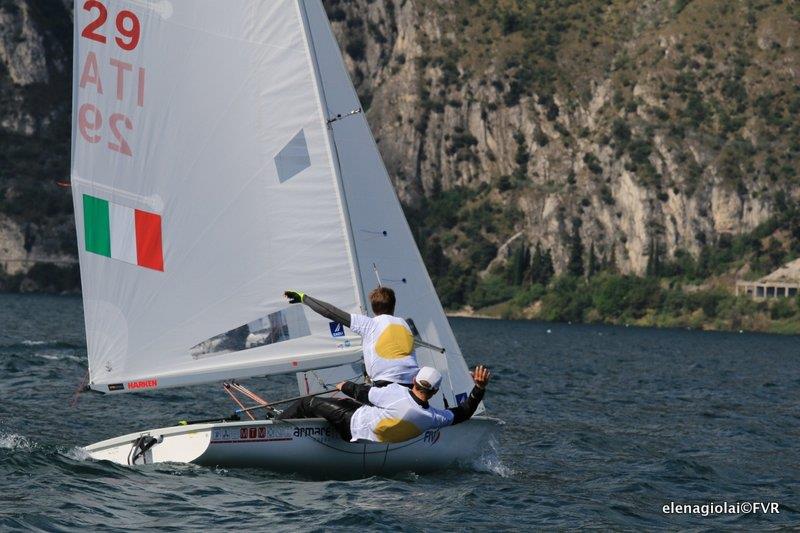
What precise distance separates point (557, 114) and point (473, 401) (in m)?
161

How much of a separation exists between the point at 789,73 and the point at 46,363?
460 ft

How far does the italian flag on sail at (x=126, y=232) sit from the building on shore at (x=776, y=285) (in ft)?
398

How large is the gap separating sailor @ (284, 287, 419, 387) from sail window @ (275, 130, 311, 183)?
Result: 4.97 feet

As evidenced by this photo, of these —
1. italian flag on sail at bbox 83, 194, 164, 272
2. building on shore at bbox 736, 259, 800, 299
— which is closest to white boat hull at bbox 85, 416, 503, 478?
italian flag on sail at bbox 83, 194, 164, 272

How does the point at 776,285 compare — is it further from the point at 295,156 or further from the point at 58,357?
the point at 295,156

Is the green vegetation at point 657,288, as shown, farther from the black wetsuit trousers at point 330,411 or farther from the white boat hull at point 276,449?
the black wetsuit trousers at point 330,411

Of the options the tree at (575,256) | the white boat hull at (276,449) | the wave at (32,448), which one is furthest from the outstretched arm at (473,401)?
the tree at (575,256)

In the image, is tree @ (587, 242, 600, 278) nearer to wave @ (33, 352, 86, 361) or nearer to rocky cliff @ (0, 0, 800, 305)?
rocky cliff @ (0, 0, 800, 305)

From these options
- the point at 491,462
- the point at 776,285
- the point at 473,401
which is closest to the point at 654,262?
the point at 776,285

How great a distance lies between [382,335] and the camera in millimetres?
14133

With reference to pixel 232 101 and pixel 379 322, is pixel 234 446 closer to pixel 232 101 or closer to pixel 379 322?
pixel 379 322

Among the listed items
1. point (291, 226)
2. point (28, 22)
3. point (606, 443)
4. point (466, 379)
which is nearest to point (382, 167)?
point (291, 226)

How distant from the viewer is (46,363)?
33.0 m

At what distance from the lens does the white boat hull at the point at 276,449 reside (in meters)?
14.4
